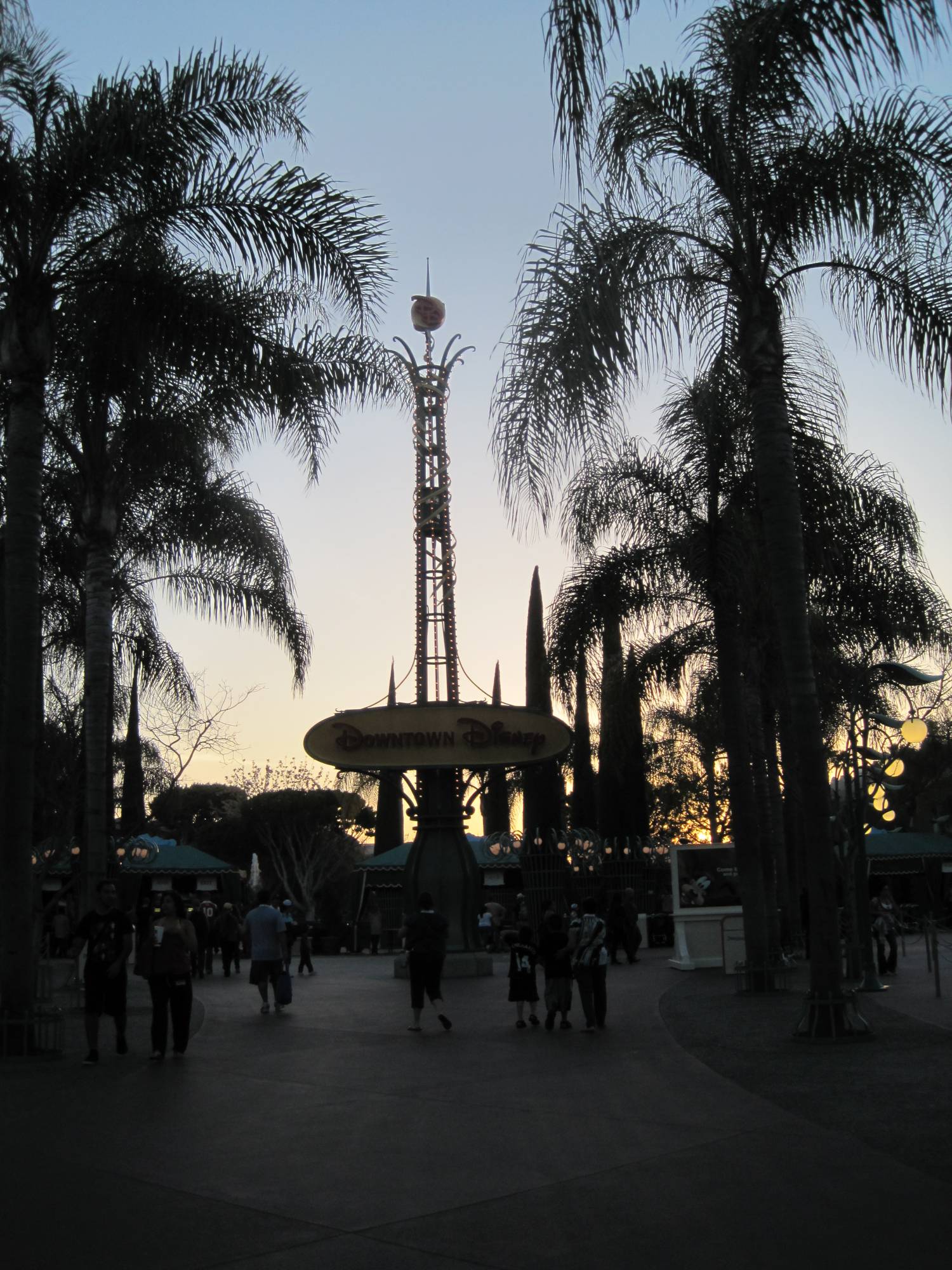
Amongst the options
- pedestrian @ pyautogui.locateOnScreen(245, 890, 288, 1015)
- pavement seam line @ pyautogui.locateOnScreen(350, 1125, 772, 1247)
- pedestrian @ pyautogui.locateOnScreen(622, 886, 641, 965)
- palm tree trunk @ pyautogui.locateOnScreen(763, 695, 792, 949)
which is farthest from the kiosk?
pavement seam line @ pyautogui.locateOnScreen(350, 1125, 772, 1247)

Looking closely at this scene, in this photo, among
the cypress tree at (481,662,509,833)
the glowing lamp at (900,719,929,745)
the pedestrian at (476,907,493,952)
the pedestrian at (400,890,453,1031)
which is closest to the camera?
the pedestrian at (400,890,453,1031)

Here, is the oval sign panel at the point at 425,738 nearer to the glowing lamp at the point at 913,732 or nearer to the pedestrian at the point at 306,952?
the pedestrian at the point at 306,952

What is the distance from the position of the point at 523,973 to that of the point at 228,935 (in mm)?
13784

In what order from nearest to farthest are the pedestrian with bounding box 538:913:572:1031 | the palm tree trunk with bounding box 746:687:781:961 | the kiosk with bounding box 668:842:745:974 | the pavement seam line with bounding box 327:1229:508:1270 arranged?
1. the pavement seam line with bounding box 327:1229:508:1270
2. the pedestrian with bounding box 538:913:572:1031
3. the kiosk with bounding box 668:842:745:974
4. the palm tree trunk with bounding box 746:687:781:961

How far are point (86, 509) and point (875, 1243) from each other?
15.4 m

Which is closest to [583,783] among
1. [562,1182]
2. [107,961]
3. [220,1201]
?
[107,961]

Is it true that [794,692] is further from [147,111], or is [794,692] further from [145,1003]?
[145,1003]

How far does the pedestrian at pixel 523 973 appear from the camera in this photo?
1471 cm

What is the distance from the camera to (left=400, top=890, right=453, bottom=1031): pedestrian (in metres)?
14.5

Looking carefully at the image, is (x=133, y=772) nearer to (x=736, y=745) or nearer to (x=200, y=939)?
(x=200, y=939)

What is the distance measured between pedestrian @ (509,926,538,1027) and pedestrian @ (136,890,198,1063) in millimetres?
4073

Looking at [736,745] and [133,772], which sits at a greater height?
[133,772]

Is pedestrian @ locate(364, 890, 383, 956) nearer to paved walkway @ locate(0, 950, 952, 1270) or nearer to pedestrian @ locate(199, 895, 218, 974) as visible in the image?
pedestrian @ locate(199, 895, 218, 974)

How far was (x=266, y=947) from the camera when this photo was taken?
16766 mm
